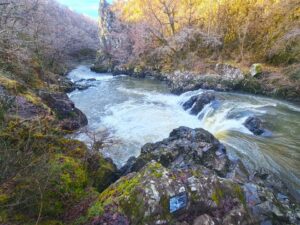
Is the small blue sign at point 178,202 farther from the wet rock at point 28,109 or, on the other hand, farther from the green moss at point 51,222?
the wet rock at point 28,109

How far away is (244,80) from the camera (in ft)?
63.0

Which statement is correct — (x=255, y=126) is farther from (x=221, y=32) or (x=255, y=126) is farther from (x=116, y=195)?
(x=221, y=32)

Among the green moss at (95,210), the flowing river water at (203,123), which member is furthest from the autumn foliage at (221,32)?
the green moss at (95,210)

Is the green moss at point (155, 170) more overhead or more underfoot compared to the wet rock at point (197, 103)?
more overhead

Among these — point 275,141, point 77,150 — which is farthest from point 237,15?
point 77,150

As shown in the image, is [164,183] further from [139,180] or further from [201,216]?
[201,216]

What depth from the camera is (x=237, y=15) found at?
2612 cm

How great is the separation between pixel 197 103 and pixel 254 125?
459 cm

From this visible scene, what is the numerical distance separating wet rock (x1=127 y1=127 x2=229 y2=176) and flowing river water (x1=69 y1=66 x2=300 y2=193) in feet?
3.22

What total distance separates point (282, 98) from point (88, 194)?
15159 millimetres

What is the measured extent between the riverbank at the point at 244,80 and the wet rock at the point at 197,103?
13.4 ft

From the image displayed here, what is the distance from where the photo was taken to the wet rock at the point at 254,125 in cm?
1082

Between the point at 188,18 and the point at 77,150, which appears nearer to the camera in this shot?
the point at 77,150

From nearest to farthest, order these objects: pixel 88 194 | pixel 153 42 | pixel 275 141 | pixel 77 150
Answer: pixel 88 194 → pixel 77 150 → pixel 275 141 → pixel 153 42
